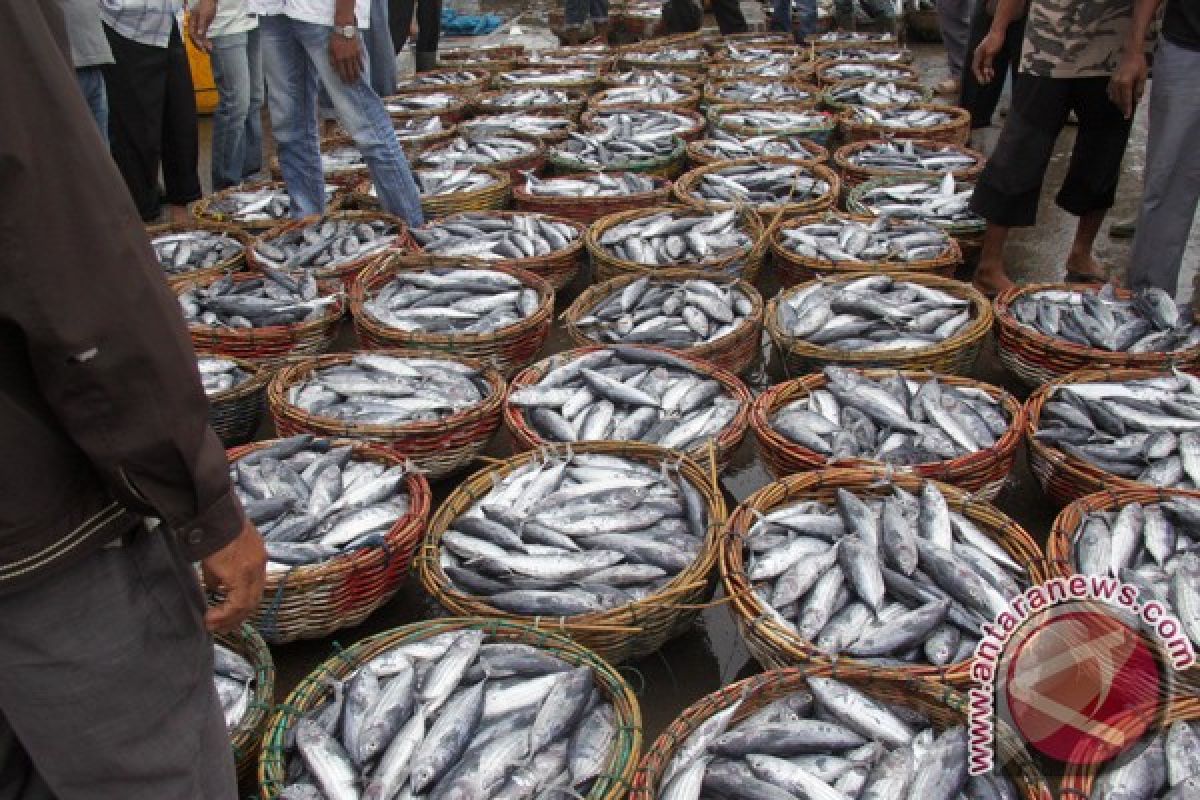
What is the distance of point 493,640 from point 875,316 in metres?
2.44

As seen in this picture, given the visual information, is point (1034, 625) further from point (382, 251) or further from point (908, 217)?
point (382, 251)

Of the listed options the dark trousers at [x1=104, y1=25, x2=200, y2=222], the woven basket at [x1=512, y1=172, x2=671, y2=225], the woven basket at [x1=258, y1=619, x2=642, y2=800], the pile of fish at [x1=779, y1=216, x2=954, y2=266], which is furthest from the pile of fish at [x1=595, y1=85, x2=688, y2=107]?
the woven basket at [x1=258, y1=619, x2=642, y2=800]

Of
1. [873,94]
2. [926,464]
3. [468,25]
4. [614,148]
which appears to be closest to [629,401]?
[926,464]

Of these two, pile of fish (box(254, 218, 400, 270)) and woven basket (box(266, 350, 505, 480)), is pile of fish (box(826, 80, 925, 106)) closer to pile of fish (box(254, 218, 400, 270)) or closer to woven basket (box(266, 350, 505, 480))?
pile of fish (box(254, 218, 400, 270))

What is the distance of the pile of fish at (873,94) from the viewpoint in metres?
7.61

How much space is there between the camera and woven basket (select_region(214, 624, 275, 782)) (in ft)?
7.75

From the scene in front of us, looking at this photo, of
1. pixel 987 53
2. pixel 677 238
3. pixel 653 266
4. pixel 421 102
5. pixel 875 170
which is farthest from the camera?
pixel 421 102

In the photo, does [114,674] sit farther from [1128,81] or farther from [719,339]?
[1128,81]

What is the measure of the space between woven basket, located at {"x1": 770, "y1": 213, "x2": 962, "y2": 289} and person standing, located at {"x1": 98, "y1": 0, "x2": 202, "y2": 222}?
13.1ft

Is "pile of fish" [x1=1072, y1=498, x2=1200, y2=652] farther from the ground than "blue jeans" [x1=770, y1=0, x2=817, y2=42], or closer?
closer

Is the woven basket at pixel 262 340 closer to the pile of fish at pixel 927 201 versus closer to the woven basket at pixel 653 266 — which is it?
the woven basket at pixel 653 266

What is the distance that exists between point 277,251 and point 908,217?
3.62m

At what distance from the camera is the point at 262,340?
14.0 feet

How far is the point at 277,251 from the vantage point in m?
5.14
